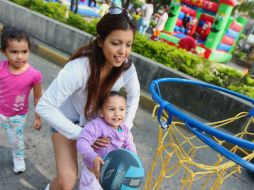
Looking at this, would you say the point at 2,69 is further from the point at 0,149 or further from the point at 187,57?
the point at 187,57

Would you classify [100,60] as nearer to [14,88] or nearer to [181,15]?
[14,88]

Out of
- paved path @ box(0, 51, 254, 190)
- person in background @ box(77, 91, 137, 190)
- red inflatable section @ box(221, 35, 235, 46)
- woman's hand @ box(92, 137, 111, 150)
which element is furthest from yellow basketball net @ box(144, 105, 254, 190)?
red inflatable section @ box(221, 35, 235, 46)

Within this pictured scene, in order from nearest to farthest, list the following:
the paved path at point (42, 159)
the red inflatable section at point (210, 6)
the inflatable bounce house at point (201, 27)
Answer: the paved path at point (42, 159) < the inflatable bounce house at point (201, 27) < the red inflatable section at point (210, 6)

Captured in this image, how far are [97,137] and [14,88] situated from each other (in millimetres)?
877

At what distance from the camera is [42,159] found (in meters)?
2.90

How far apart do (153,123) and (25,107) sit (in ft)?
7.79

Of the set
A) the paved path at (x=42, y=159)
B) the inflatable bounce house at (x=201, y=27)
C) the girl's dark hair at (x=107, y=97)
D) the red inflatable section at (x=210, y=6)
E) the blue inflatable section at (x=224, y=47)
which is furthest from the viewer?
the blue inflatable section at (x=224, y=47)

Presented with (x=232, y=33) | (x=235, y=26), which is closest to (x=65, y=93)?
(x=235, y=26)

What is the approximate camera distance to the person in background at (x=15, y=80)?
2.16m

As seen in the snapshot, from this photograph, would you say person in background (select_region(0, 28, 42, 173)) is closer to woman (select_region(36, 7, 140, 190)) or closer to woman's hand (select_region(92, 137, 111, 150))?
woman (select_region(36, 7, 140, 190))

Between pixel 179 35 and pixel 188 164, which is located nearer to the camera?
pixel 188 164

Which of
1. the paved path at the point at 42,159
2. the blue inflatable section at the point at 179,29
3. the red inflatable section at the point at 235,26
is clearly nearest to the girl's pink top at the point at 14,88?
the paved path at the point at 42,159

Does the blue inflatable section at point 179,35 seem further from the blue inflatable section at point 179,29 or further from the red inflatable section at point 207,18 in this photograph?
the red inflatable section at point 207,18

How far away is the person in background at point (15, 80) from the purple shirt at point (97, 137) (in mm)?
734
